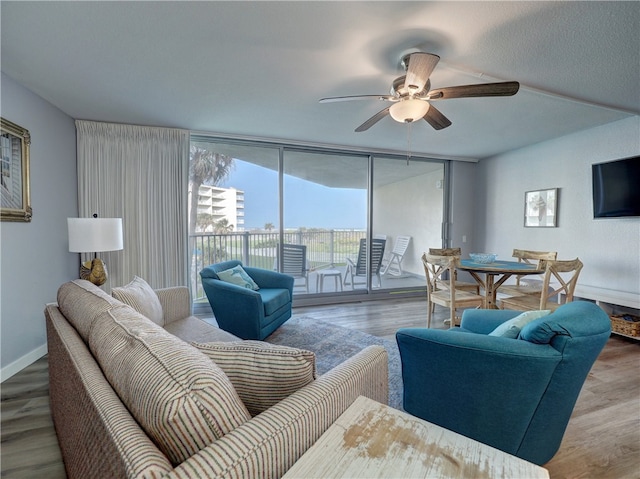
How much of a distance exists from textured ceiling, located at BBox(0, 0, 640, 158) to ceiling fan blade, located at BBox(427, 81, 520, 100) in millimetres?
277

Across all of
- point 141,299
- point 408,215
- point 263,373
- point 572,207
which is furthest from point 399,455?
point 408,215

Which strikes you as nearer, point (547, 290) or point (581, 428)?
point (581, 428)

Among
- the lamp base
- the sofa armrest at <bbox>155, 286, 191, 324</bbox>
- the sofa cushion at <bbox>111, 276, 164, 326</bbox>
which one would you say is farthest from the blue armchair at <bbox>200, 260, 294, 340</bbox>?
the lamp base

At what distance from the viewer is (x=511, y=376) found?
3.91ft

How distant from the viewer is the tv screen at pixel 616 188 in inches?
126

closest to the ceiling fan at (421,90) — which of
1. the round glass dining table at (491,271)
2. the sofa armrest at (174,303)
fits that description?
the round glass dining table at (491,271)

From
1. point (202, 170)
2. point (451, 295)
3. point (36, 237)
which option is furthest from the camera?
point (202, 170)

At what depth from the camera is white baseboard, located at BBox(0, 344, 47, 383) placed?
2318mm

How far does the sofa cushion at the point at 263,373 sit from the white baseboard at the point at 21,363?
8.54 ft

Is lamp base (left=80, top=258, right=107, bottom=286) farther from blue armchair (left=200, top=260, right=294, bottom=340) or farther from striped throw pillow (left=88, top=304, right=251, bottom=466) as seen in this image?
striped throw pillow (left=88, top=304, right=251, bottom=466)

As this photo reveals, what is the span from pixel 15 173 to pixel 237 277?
199 centimetres

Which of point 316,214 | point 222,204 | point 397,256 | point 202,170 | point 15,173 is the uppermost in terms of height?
point 202,170

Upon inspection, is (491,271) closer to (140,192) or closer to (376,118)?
(376,118)

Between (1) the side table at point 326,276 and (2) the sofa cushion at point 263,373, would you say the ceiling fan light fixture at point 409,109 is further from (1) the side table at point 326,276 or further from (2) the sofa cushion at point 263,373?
(1) the side table at point 326,276
